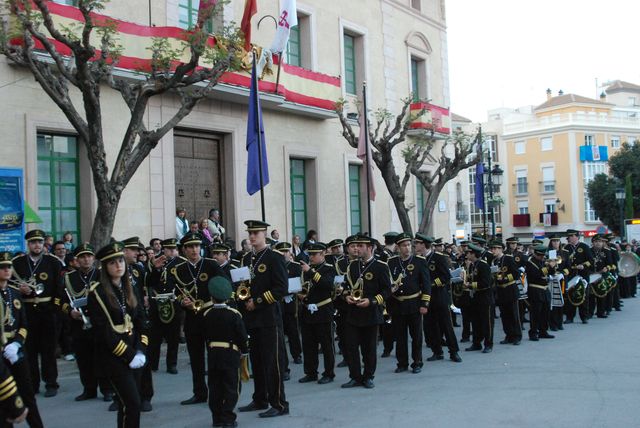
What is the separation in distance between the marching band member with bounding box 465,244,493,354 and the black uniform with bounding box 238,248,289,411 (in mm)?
5317

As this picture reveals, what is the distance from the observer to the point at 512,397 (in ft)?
27.4

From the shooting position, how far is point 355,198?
25047mm

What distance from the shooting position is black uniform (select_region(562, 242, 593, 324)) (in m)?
16.1

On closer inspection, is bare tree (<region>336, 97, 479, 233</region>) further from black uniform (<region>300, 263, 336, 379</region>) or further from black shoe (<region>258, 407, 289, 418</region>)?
black shoe (<region>258, 407, 289, 418</region>)

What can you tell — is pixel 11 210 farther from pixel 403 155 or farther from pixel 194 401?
pixel 403 155

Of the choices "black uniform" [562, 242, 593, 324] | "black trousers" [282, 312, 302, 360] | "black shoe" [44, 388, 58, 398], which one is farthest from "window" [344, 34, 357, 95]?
"black shoe" [44, 388, 58, 398]

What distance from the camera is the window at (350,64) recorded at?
2477 cm

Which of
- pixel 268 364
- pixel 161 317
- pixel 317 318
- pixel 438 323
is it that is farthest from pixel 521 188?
pixel 268 364

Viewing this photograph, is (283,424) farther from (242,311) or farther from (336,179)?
(336,179)

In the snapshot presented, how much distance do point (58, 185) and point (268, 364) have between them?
9828mm

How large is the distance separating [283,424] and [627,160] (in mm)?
51470

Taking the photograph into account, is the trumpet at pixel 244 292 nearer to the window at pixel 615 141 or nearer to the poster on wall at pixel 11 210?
the poster on wall at pixel 11 210

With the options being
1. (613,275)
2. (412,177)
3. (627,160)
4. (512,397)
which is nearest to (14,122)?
(512,397)

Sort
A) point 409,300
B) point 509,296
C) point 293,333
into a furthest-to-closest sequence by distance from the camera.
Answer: point 509,296, point 293,333, point 409,300
